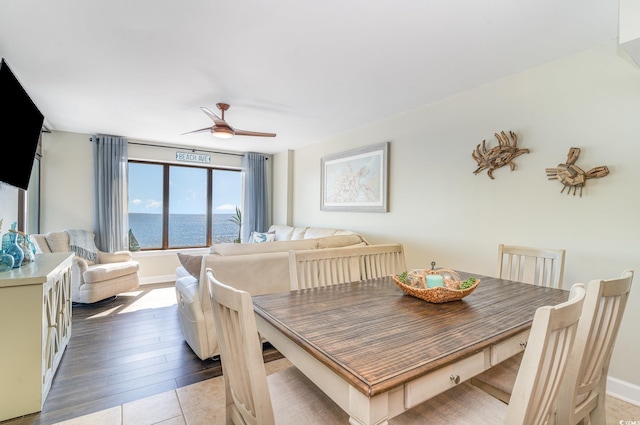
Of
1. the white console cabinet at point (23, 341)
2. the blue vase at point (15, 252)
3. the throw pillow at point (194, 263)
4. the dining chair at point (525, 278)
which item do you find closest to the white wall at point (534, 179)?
the dining chair at point (525, 278)

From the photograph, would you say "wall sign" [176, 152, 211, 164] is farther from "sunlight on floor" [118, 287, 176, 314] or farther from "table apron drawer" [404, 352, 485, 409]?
"table apron drawer" [404, 352, 485, 409]

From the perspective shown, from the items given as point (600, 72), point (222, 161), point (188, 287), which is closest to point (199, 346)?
point (188, 287)

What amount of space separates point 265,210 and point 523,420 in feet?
18.4

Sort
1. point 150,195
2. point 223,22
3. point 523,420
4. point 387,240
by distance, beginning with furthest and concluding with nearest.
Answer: point 150,195 < point 387,240 < point 223,22 < point 523,420

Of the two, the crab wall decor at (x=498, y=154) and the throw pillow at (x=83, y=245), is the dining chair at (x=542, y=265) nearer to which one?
the crab wall decor at (x=498, y=154)

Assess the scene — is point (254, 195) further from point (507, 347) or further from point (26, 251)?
point (507, 347)

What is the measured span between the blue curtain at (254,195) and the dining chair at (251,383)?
4.77 meters

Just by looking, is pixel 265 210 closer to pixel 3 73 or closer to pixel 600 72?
pixel 3 73

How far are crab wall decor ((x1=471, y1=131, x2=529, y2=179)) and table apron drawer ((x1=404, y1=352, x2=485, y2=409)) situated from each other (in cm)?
213

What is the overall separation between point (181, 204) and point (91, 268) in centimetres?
198

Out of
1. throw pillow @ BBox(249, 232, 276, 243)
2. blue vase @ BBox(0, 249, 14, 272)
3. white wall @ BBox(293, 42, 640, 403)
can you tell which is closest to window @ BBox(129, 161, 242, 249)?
throw pillow @ BBox(249, 232, 276, 243)

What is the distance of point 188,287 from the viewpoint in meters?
2.50

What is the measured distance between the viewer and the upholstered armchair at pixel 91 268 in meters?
3.74

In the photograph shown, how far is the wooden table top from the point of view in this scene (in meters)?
0.85
